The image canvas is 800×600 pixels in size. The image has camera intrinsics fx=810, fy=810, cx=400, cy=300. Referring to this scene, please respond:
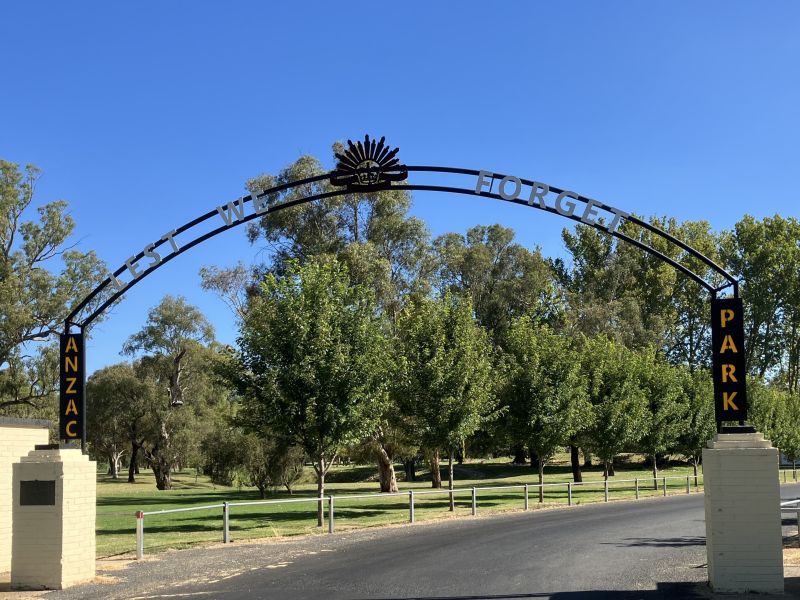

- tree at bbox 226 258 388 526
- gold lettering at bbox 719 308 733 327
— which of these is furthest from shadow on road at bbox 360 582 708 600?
tree at bbox 226 258 388 526

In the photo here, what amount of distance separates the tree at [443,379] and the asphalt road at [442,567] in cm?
772

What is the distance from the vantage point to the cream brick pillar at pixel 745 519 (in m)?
11.0

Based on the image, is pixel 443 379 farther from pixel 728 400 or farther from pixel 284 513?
pixel 728 400

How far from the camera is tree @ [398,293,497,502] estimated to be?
28.4m

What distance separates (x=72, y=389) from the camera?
46.6ft

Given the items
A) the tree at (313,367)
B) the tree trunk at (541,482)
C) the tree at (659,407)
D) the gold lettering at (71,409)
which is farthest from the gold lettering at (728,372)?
the tree at (659,407)

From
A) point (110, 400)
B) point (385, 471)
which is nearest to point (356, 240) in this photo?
point (385, 471)

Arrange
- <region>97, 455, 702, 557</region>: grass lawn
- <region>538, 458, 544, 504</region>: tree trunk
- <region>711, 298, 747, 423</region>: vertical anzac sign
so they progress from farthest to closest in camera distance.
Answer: <region>538, 458, 544, 504</region>: tree trunk
<region>97, 455, 702, 557</region>: grass lawn
<region>711, 298, 747, 423</region>: vertical anzac sign

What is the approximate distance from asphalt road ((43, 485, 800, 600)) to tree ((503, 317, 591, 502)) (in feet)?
41.9

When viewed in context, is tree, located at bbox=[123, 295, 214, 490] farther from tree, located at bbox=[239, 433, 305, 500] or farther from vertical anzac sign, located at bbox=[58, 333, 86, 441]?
vertical anzac sign, located at bbox=[58, 333, 86, 441]

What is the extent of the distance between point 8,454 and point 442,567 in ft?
25.4

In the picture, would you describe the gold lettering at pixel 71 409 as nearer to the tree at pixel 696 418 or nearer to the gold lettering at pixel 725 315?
the gold lettering at pixel 725 315

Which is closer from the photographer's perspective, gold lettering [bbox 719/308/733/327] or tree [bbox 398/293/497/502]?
gold lettering [bbox 719/308/733/327]

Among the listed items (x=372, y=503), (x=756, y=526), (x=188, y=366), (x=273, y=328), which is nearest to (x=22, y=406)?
(x=188, y=366)
